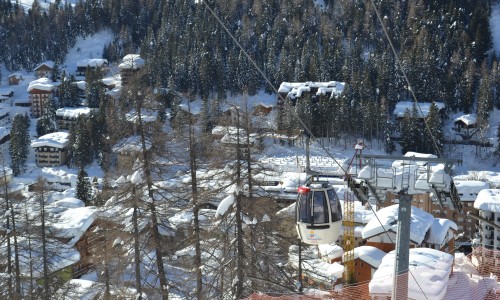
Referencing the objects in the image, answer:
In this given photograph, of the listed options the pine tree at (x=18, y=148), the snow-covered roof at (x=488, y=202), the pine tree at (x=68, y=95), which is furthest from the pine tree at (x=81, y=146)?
the snow-covered roof at (x=488, y=202)

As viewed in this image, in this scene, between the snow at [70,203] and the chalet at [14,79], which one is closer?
the snow at [70,203]

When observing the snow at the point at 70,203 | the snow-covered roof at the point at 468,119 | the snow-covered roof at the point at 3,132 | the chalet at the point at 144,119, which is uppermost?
the chalet at the point at 144,119

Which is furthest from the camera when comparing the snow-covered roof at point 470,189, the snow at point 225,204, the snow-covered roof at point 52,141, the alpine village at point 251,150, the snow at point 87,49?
the snow at point 87,49

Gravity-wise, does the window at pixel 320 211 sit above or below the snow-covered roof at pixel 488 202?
above

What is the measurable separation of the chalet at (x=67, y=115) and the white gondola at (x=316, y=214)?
58.3 m

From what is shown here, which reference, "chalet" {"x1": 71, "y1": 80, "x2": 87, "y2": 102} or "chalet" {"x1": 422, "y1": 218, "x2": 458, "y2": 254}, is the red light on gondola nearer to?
"chalet" {"x1": 422, "y1": 218, "x2": 458, "y2": 254}

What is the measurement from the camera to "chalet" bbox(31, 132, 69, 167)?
61.8m

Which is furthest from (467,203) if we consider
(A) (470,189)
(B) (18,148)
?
(B) (18,148)

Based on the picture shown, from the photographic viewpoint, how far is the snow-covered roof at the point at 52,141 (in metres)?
61.6

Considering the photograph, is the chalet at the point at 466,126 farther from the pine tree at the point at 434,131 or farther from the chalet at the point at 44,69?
the chalet at the point at 44,69

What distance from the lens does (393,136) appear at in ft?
200

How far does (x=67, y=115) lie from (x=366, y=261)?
46803 millimetres

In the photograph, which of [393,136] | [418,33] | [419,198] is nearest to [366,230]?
[419,198]

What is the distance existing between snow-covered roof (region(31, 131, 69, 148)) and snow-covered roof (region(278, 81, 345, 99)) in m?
20.0
